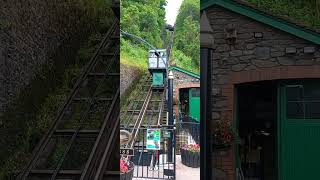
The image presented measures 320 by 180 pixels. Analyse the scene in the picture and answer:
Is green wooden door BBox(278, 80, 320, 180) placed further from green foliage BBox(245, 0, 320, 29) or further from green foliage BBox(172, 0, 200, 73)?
green foliage BBox(172, 0, 200, 73)

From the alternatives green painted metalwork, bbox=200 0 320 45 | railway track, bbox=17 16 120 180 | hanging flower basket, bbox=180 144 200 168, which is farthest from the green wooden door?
hanging flower basket, bbox=180 144 200 168

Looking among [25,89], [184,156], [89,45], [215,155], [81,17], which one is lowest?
[215,155]

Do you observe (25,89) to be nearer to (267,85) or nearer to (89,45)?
(89,45)

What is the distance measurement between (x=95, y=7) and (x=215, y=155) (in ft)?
3.88

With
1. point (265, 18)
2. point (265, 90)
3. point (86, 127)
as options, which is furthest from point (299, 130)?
point (86, 127)

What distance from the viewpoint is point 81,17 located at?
2141 mm

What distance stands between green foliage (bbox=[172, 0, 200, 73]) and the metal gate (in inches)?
5.1

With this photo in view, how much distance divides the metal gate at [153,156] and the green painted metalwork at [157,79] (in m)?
0.08

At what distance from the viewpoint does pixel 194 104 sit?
2.03ft

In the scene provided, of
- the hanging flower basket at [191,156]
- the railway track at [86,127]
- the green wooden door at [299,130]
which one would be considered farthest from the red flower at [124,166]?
the green wooden door at [299,130]

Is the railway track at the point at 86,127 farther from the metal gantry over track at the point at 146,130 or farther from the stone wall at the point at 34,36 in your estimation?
the metal gantry over track at the point at 146,130

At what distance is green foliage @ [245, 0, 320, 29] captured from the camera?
80.6 inches

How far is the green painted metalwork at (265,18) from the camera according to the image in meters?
2.03

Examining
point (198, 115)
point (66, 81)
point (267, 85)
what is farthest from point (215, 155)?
point (198, 115)
